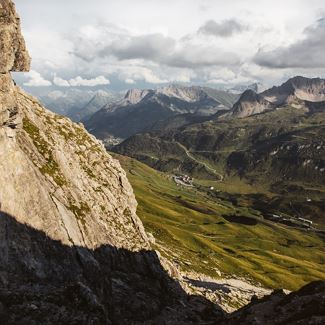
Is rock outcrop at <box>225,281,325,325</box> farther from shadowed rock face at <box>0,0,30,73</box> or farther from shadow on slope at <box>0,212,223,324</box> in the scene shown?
shadowed rock face at <box>0,0,30,73</box>

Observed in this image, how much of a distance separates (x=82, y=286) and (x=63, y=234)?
391 inches

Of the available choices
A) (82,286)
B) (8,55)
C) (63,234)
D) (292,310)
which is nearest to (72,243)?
(63,234)

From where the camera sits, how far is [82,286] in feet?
152

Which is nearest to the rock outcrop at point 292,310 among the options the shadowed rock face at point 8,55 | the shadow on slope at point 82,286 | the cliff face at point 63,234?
the shadow on slope at point 82,286

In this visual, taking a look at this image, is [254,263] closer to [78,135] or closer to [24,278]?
[78,135]

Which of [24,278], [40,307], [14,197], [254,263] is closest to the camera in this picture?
[40,307]

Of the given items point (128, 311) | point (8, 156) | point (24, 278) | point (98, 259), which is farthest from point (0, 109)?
point (128, 311)

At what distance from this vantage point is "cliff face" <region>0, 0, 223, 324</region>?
149ft

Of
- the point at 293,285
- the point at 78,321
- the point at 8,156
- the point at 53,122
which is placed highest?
the point at 53,122

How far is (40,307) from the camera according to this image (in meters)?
42.8

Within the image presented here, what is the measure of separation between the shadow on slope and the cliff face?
0.12 meters

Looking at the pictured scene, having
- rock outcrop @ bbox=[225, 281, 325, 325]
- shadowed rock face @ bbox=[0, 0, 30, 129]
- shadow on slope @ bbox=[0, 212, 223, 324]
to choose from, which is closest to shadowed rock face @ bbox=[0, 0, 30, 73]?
shadowed rock face @ bbox=[0, 0, 30, 129]

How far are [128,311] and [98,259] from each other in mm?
8229

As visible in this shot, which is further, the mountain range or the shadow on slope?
the mountain range
